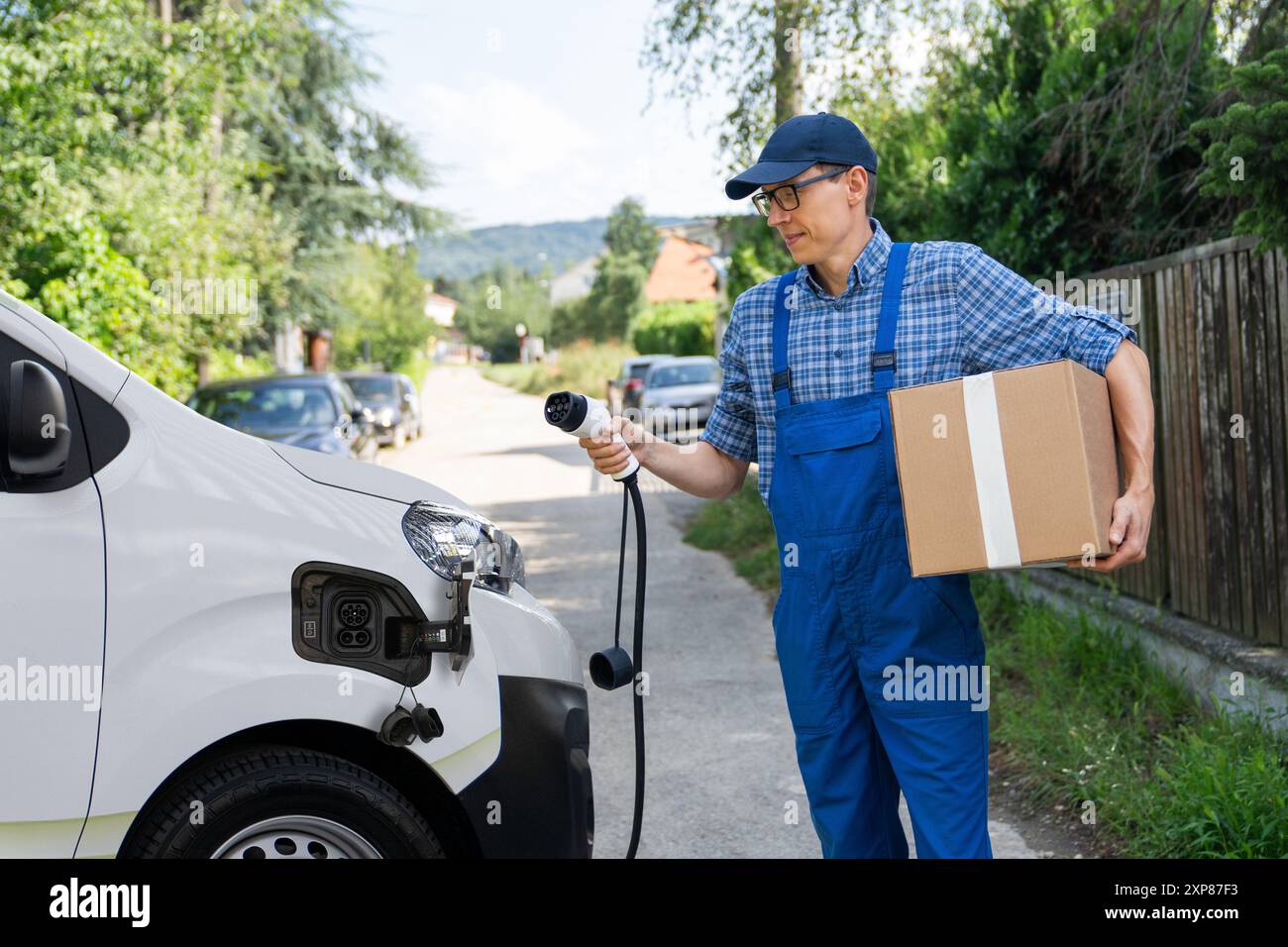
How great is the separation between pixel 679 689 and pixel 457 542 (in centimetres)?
404

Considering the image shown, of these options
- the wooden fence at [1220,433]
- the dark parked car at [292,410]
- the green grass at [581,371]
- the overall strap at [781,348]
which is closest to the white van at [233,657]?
the overall strap at [781,348]

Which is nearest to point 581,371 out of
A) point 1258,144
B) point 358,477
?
point 1258,144

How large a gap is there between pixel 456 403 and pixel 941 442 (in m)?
46.5

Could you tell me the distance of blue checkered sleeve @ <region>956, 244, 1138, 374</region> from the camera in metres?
2.98

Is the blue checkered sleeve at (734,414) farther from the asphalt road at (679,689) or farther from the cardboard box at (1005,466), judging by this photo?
the asphalt road at (679,689)

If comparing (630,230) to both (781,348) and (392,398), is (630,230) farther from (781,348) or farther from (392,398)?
(781,348)

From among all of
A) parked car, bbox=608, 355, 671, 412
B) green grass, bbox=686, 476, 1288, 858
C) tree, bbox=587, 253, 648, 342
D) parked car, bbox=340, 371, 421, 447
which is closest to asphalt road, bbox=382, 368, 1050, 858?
green grass, bbox=686, 476, 1288, 858

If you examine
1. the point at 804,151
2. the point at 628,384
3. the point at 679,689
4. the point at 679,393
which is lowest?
the point at 679,689

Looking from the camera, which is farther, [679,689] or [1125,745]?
[679,689]

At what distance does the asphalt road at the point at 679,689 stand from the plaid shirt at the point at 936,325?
6.05 ft

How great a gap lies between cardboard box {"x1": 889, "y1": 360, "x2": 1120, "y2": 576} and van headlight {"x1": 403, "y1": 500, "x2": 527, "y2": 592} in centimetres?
101

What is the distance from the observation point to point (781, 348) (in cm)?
316

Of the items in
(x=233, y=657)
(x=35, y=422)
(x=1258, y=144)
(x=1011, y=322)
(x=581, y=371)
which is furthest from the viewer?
(x=581, y=371)
